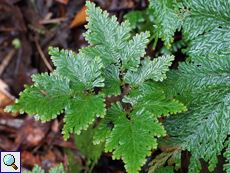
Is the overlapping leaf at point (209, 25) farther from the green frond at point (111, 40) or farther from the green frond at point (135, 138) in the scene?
the green frond at point (135, 138)

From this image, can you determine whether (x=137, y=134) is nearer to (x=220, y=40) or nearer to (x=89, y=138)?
(x=220, y=40)

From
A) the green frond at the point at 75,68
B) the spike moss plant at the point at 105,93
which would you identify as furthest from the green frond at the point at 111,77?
the green frond at the point at 75,68

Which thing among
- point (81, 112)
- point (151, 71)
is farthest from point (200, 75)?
point (81, 112)

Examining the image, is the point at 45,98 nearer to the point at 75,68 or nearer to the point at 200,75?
the point at 75,68

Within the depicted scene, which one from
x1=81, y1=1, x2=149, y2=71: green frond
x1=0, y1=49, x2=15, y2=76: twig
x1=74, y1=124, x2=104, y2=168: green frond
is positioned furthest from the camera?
x1=0, y1=49, x2=15, y2=76: twig

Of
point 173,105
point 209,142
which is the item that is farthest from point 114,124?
point 209,142

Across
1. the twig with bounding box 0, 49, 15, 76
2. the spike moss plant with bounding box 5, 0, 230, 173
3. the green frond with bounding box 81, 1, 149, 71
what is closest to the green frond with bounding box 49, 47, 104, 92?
the spike moss plant with bounding box 5, 0, 230, 173

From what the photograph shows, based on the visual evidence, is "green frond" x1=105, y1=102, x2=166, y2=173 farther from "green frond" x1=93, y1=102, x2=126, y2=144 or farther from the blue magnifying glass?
the blue magnifying glass
